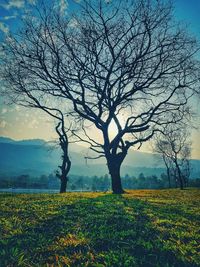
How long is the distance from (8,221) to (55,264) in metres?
3.47

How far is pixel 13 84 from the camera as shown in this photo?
2130 centimetres

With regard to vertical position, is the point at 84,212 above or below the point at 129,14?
below

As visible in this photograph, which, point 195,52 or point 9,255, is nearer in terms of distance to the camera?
point 9,255

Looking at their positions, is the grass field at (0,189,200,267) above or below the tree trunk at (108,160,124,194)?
below

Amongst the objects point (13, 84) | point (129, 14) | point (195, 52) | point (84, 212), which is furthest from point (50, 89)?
point (84, 212)

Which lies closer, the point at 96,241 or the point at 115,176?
the point at 96,241

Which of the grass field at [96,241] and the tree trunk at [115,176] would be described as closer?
the grass field at [96,241]

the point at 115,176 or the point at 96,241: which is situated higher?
the point at 115,176

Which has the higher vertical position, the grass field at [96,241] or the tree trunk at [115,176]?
the tree trunk at [115,176]

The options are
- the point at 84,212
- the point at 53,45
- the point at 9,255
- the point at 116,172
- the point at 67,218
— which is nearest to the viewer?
the point at 9,255

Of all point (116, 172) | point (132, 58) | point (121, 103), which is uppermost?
point (132, 58)

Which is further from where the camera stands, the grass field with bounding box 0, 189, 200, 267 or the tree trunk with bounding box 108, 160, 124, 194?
the tree trunk with bounding box 108, 160, 124, 194

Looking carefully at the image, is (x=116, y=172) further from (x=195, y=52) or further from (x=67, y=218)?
(x=67, y=218)

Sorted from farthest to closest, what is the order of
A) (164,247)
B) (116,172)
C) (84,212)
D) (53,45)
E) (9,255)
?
(116,172) < (53,45) < (84,212) < (164,247) < (9,255)
